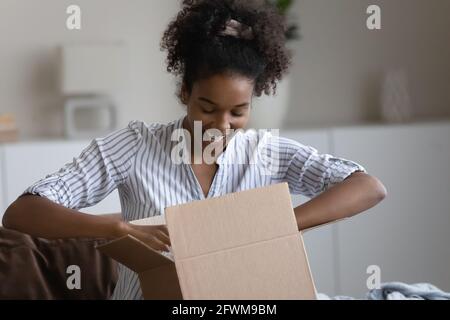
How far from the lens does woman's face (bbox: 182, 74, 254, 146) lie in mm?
1439

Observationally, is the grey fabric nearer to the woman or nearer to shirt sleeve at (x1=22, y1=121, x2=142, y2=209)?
the woman

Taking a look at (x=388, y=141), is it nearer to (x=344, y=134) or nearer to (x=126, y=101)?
(x=344, y=134)

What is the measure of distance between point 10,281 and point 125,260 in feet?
2.45

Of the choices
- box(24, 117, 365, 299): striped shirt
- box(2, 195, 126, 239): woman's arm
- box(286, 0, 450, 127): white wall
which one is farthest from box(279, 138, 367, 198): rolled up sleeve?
box(286, 0, 450, 127): white wall

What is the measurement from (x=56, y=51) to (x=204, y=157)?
2.03 meters

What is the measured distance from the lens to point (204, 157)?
159cm

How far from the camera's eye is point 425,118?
368 cm

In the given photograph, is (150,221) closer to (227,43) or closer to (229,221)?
(229,221)

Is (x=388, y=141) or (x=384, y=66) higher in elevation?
(x=384, y=66)

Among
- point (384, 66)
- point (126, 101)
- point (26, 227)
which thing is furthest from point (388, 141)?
point (26, 227)

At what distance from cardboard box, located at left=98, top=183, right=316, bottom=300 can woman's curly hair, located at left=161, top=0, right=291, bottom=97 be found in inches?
14.6

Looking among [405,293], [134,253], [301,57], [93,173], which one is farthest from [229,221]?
[301,57]
